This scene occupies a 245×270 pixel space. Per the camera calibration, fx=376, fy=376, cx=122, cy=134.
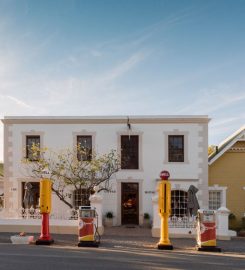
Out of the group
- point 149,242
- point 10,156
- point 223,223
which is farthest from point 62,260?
point 10,156

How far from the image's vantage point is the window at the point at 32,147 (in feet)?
62.5

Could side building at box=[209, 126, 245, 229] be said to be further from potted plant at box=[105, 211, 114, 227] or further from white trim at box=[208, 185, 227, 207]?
potted plant at box=[105, 211, 114, 227]

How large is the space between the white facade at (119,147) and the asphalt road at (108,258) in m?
6.65

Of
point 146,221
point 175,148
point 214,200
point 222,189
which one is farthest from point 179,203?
point 175,148

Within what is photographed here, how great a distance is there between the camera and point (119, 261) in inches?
397

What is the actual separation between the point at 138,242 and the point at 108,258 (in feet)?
10.8

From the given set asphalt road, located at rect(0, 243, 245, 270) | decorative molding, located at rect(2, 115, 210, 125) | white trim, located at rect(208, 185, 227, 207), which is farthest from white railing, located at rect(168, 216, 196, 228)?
decorative molding, located at rect(2, 115, 210, 125)

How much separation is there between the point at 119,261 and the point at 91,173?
8283 millimetres

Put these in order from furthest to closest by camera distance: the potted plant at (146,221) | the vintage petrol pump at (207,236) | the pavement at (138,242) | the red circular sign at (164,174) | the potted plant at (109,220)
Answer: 1. the potted plant at (109,220)
2. the potted plant at (146,221)
3. the pavement at (138,242)
4. the red circular sign at (164,174)
5. the vintage petrol pump at (207,236)

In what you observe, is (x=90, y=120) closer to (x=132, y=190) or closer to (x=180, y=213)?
(x=132, y=190)

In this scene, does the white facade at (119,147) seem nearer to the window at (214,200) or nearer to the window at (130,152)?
the window at (130,152)

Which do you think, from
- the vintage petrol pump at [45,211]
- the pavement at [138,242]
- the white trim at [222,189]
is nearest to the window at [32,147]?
the pavement at [138,242]

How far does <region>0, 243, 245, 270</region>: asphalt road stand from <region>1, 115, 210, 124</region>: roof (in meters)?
8.11

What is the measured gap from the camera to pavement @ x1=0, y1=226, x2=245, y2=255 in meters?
12.6
